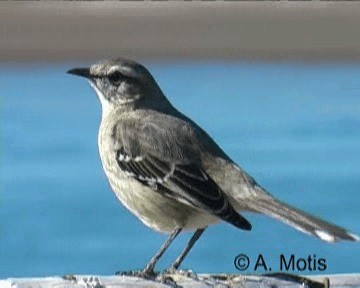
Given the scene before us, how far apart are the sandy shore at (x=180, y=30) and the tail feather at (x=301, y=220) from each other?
1.27 m

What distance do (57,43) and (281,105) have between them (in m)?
0.82

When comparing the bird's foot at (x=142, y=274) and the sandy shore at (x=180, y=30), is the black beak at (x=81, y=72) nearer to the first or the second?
the bird's foot at (x=142, y=274)

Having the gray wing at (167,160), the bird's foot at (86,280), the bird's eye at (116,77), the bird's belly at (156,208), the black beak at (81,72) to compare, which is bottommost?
the bird's foot at (86,280)

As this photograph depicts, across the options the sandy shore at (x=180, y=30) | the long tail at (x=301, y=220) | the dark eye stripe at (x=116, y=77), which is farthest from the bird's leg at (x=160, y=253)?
the sandy shore at (x=180, y=30)

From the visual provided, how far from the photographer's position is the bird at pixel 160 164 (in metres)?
2.29

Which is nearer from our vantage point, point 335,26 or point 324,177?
point 324,177

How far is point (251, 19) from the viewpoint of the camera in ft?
14.4

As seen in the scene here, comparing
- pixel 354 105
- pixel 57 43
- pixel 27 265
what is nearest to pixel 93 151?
pixel 27 265

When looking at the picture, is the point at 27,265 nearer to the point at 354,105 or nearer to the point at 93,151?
the point at 93,151

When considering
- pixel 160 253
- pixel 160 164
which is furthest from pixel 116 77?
pixel 160 253

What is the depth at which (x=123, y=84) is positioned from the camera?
2.43 metres

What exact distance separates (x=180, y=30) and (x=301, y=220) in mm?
2133

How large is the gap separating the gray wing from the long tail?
0.07 metres

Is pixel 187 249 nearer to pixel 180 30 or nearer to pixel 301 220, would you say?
pixel 301 220
